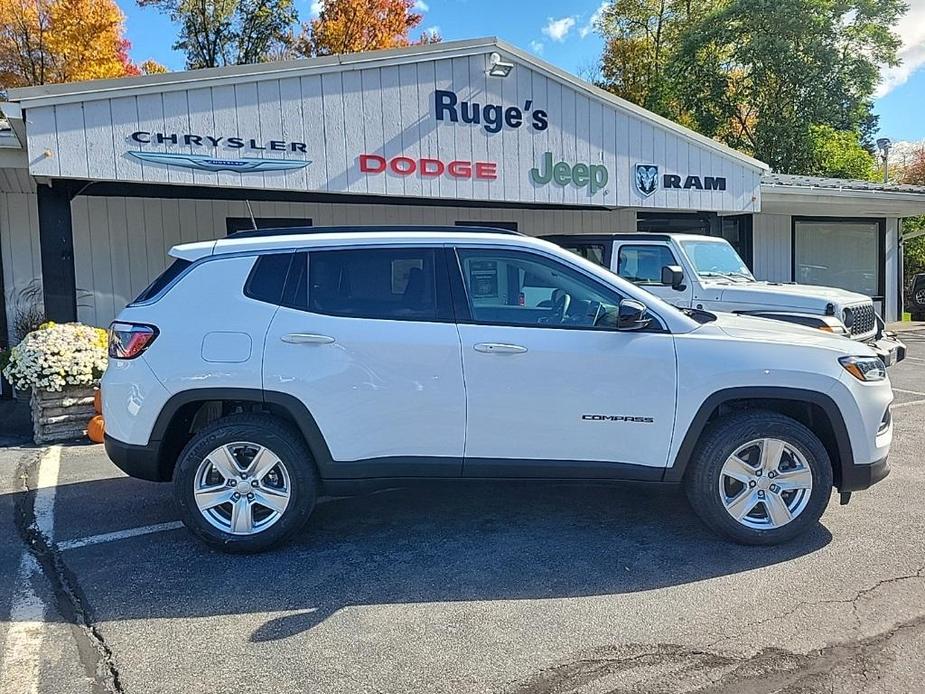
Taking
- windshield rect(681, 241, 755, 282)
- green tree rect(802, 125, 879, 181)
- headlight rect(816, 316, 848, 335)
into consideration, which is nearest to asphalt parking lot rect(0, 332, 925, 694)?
headlight rect(816, 316, 848, 335)

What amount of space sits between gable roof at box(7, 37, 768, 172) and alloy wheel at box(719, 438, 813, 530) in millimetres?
6639

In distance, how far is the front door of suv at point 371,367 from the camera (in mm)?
4176

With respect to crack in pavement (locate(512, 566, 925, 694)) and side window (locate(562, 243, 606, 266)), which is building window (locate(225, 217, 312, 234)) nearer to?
side window (locate(562, 243, 606, 266))

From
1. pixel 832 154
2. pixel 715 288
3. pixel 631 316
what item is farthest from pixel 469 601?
pixel 832 154

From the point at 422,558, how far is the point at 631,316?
1.82m

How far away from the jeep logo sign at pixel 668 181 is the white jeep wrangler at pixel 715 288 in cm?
224

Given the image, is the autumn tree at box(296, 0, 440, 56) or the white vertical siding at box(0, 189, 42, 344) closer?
the white vertical siding at box(0, 189, 42, 344)

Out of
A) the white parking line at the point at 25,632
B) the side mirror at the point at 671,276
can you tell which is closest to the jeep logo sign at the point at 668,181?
the side mirror at the point at 671,276

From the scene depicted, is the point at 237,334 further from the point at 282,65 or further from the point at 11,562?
the point at 282,65

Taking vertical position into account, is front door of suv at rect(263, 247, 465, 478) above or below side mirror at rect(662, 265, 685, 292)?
below

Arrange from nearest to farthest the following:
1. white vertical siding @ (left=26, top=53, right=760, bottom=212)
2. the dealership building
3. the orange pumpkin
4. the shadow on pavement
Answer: the shadow on pavement → the orange pumpkin → white vertical siding @ (left=26, top=53, right=760, bottom=212) → the dealership building

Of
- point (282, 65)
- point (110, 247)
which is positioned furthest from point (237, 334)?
point (110, 247)

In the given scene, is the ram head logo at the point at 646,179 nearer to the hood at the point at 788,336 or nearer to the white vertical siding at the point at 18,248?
the hood at the point at 788,336

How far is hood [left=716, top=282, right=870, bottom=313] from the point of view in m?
8.23
